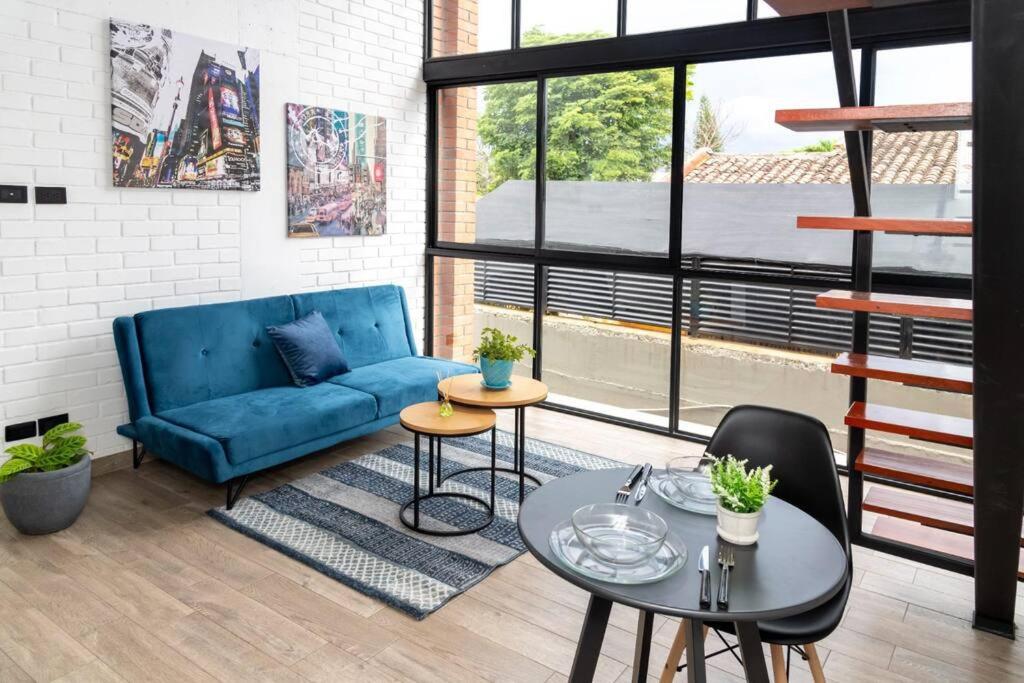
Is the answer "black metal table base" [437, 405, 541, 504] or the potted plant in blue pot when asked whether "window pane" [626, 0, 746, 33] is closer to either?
the potted plant in blue pot

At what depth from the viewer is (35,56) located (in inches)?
140

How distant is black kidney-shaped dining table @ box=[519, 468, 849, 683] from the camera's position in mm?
1496

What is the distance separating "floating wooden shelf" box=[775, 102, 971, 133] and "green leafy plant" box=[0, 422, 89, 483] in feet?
10.5

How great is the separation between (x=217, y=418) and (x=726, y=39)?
133 inches

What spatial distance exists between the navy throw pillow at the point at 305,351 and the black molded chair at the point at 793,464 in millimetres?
2619

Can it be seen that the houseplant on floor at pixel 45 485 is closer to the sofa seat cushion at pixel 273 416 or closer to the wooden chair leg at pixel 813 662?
the sofa seat cushion at pixel 273 416

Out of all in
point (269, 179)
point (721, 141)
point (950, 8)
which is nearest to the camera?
point (950, 8)

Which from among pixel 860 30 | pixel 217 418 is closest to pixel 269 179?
pixel 217 418

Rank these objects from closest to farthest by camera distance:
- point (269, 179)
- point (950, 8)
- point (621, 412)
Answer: point (950, 8), point (269, 179), point (621, 412)

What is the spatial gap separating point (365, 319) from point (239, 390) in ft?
3.47

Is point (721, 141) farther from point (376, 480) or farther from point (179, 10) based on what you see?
point (179, 10)

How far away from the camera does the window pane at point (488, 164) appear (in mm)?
5305

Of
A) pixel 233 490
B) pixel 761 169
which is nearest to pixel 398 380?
pixel 233 490

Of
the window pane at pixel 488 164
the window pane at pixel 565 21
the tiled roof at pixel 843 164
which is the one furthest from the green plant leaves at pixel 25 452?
the window pane at pixel 565 21
